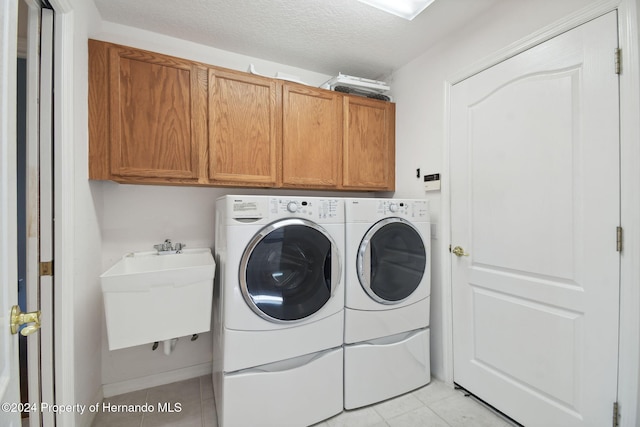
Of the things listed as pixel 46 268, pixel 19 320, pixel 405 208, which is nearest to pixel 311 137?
pixel 405 208

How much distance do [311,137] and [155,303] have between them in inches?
58.0

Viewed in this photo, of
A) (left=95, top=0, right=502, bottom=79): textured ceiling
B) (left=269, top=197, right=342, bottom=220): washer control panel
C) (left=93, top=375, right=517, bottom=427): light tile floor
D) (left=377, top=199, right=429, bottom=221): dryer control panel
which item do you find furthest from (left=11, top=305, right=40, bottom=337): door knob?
(left=95, top=0, right=502, bottom=79): textured ceiling

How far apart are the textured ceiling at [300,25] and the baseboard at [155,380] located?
7.96ft

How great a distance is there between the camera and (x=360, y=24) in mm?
1751

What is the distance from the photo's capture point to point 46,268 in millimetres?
1211

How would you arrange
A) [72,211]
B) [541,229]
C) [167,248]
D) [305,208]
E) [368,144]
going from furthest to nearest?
[368,144] → [167,248] → [305,208] → [541,229] → [72,211]

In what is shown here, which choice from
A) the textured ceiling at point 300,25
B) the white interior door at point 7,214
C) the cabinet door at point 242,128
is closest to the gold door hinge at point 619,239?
the textured ceiling at point 300,25

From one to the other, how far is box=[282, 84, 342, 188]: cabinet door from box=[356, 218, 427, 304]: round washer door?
63 cm

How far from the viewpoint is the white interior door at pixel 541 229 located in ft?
4.00

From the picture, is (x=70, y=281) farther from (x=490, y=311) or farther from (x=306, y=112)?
(x=490, y=311)

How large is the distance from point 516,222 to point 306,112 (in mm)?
1561

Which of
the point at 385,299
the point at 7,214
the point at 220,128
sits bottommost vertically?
the point at 385,299

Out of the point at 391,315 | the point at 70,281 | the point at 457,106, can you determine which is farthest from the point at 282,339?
the point at 457,106

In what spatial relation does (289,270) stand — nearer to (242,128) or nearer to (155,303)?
(155,303)
